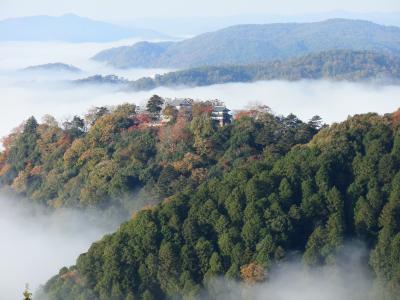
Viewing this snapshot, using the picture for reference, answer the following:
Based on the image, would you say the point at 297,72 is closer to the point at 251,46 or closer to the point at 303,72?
the point at 303,72

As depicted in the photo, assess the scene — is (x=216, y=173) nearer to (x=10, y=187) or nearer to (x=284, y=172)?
(x=284, y=172)

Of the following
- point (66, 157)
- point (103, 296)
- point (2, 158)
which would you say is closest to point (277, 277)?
point (103, 296)

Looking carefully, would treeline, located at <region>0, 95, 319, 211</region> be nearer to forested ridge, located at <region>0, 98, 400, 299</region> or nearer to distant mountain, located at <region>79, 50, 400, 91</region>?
forested ridge, located at <region>0, 98, 400, 299</region>

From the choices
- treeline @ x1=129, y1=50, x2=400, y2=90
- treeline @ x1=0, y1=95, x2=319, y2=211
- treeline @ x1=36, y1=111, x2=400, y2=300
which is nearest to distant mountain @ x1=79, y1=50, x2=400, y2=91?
treeline @ x1=129, y1=50, x2=400, y2=90

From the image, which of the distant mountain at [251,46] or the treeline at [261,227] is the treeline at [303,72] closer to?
the distant mountain at [251,46]

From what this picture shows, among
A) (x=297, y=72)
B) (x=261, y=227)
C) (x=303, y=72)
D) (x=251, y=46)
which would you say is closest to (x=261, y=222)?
(x=261, y=227)

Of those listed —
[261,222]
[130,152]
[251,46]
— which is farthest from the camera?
[251,46]
